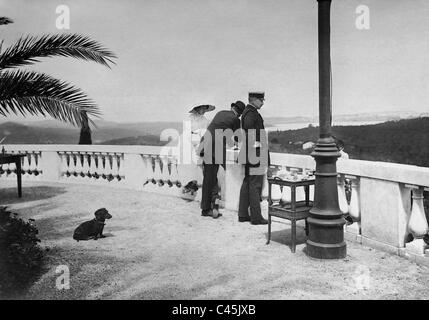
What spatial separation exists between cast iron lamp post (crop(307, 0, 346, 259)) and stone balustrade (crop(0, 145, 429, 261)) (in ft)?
1.89

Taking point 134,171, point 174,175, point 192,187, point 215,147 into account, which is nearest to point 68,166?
point 134,171

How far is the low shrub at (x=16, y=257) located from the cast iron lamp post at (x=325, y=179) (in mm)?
3105

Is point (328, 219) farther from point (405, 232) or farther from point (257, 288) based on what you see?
point (257, 288)

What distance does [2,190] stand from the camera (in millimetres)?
11031

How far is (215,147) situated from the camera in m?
7.93

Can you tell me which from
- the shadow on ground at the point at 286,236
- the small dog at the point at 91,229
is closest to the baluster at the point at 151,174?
the small dog at the point at 91,229

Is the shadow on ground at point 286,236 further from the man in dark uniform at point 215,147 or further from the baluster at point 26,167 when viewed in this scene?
the baluster at point 26,167

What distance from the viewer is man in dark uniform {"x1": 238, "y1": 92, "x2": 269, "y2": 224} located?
6.88m

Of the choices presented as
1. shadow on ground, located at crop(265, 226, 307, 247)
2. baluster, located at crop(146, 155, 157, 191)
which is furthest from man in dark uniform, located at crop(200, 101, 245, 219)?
baluster, located at crop(146, 155, 157, 191)

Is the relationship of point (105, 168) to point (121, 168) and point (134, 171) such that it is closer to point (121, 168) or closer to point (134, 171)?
point (121, 168)

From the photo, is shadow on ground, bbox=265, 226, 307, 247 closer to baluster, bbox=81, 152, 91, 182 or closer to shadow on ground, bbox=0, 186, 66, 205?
shadow on ground, bbox=0, 186, 66, 205

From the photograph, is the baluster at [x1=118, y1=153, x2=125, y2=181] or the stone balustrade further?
the baluster at [x1=118, y1=153, x2=125, y2=181]

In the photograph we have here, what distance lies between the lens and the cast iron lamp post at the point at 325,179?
4973 mm

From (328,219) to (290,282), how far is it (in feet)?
3.63
